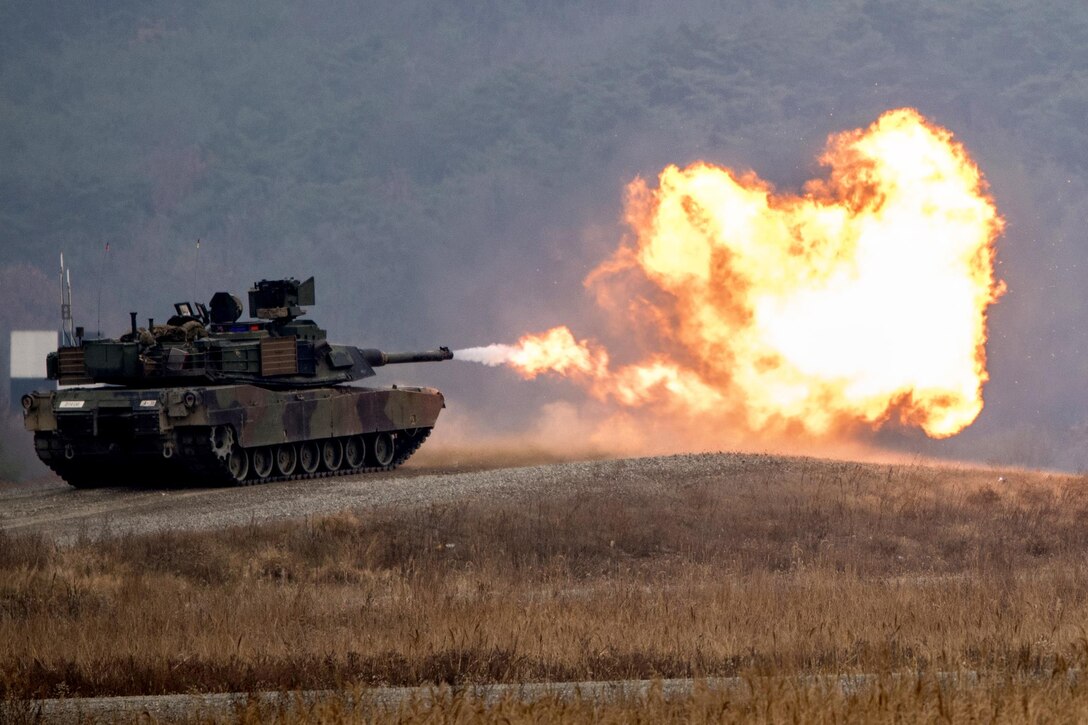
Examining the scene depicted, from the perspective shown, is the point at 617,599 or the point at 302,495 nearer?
the point at 617,599

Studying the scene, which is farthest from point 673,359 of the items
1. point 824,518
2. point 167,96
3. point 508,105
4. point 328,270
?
point 167,96

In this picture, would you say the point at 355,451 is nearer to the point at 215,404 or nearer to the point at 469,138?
the point at 215,404

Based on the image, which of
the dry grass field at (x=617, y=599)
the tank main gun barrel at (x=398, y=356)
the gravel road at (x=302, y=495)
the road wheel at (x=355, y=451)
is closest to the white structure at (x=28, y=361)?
the tank main gun barrel at (x=398, y=356)

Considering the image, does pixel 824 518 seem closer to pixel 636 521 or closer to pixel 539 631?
pixel 636 521

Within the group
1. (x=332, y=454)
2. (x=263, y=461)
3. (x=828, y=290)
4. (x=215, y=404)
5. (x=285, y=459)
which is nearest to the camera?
(x=215, y=404)

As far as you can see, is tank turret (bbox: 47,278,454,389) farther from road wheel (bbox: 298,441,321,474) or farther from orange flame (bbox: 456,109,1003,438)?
orange flame (bbox: 456,109,1003,438)

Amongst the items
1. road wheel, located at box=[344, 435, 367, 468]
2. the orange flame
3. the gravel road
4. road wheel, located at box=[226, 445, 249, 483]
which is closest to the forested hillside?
the orange flame

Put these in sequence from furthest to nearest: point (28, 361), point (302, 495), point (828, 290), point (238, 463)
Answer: point (28, 361)
point (828, 290)
point (238, 463)
point (302, 495)

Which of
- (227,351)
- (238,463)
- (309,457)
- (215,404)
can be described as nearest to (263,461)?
(238,463)

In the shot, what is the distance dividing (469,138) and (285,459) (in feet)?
309

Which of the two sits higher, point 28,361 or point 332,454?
point 28,361

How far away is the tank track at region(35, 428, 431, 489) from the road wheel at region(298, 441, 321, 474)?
98 mm

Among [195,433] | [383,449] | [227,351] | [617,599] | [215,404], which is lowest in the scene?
[617,599]

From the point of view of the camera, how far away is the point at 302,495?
29.2 m
